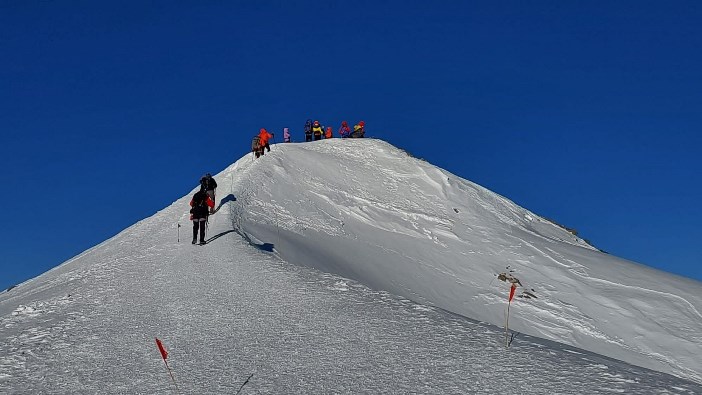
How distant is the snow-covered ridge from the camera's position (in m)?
18.8

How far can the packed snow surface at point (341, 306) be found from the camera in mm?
7391

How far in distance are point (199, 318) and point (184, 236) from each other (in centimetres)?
849

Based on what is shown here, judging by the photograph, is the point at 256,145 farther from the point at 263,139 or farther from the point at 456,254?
the point at 456,254

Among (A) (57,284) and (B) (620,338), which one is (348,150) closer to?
(B) (620,338)

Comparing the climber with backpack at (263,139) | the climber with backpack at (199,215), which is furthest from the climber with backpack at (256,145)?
the climber with backpack at (199,215)

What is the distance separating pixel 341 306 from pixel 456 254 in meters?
15.0

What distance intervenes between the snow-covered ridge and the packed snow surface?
0.36 ft

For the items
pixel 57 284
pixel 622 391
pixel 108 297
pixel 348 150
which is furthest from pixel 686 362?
pixel 348 150

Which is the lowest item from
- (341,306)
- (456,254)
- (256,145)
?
(341,306)

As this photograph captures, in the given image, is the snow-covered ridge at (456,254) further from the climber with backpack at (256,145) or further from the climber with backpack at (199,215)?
the climber with backpack at (199,215)

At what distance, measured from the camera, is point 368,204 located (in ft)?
92.9

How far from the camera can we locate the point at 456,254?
2447 centimetres

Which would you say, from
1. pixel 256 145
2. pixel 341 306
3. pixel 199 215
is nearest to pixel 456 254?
pixel 199 215

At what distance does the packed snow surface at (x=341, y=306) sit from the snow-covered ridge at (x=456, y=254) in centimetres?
11
